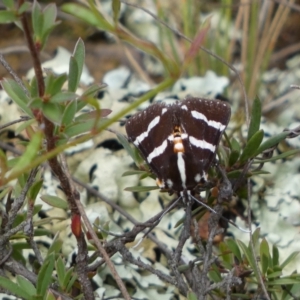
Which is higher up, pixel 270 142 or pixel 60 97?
pixel 270 142

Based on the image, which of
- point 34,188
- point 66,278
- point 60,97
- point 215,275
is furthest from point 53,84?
point 215,275

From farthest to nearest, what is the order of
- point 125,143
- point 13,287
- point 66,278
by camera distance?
1. point 125,143
2. point 66,278
3. point 13,287

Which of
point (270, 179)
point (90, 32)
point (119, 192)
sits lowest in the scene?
point (119, 192)

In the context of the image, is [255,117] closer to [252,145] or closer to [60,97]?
[252,145]

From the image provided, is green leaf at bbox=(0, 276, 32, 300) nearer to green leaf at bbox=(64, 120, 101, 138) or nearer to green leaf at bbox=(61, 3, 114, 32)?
green leaf at bbox=(64, 120, 101, 138)

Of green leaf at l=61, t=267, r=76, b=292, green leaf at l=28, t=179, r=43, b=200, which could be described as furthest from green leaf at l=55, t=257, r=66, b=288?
green leaf at l=28, t=179, r=43, b=200

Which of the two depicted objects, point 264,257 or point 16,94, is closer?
point 16,94

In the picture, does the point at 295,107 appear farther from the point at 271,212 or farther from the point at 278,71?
the point at 271,212

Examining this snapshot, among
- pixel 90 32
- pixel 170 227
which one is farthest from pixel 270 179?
pixel 90 32
